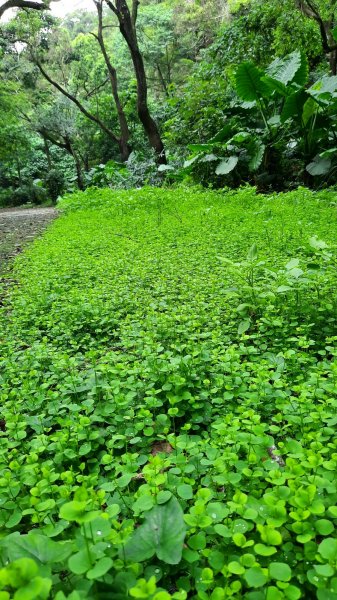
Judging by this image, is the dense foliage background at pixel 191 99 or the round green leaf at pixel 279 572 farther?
the dense foliage background at pixel 191 99

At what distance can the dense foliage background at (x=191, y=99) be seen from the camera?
8.25 metres

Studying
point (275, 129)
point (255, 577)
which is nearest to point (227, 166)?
point (275, 129)

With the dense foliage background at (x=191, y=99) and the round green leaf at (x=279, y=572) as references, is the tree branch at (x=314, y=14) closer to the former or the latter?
the dense foliage background at (x=191, y=99)

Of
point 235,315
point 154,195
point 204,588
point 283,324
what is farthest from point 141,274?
point 154,195

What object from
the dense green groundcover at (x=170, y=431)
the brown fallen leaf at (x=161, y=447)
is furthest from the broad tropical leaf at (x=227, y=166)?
the brown fallen leaf at (x=161, y=447)

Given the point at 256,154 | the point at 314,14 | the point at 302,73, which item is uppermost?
the point at 314,14

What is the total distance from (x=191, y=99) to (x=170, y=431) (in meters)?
10.4

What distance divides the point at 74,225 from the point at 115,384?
19.0 feet

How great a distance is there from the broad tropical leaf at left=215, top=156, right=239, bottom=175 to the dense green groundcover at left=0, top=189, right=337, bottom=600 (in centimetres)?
445

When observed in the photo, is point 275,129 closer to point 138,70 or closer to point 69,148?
point 138,70

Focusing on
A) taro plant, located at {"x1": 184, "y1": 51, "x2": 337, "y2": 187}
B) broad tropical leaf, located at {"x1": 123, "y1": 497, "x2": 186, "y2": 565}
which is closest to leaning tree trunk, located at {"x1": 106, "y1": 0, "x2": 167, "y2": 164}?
taro plant, located at {"x1": 184, "y1": 51, "x2": 337, "y2": 187}

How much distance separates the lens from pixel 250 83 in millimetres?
8023

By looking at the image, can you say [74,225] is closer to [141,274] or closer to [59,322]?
[141,274]

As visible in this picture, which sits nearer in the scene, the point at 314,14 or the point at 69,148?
the point at 314,14
